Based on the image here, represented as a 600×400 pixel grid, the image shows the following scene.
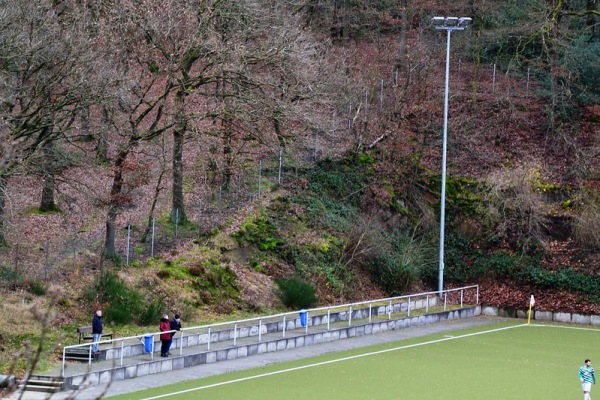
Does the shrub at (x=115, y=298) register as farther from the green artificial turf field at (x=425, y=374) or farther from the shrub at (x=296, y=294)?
the shrub at (x=296, y=294)

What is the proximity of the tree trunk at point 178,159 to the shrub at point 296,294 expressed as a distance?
16.6ft

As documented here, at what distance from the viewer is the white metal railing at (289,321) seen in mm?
25078

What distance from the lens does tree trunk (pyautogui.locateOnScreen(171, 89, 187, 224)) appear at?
31.0 metres

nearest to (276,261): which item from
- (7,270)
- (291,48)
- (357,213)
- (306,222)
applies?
(306,222)

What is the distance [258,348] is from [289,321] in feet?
12.7

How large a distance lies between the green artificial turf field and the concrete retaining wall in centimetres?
147

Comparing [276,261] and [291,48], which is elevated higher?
[291,48]

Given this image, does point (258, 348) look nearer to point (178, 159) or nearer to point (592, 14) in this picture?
point (178, 159)

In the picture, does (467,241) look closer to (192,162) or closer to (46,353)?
(192,162)

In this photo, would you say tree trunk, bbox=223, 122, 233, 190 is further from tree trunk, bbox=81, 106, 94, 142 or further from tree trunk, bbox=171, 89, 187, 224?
tree trunk, bbox=81, 106, 94, 142

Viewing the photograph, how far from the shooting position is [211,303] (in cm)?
3084

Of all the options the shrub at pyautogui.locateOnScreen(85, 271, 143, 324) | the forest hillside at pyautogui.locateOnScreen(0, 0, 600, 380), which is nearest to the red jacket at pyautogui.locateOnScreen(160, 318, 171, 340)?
the forest hillside at pyautogui.locateOnScreen(0, 0, 600, 380)

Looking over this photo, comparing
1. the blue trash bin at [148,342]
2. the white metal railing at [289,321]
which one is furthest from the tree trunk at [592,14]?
the blue trash bin at [148,342]

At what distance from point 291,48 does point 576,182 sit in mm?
18737
